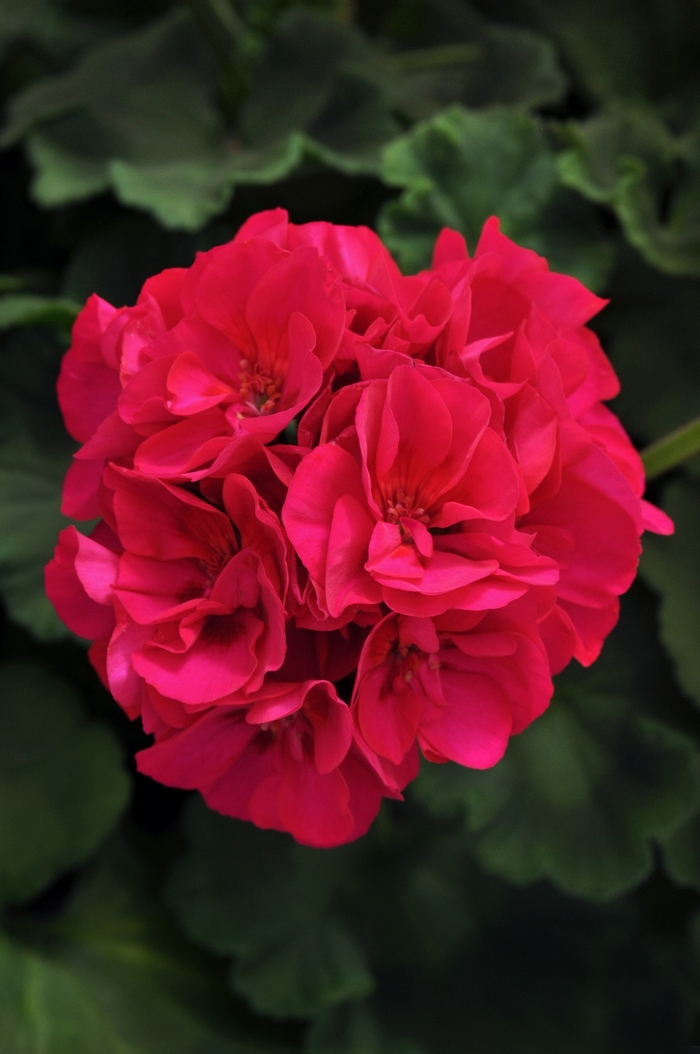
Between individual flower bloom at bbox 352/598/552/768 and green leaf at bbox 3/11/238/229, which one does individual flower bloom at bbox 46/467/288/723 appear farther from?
green leaf at bbox 3/11/238/229

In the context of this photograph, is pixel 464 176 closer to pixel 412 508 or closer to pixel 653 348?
pixel 653 348

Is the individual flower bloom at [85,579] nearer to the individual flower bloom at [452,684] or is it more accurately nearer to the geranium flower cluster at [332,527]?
the geranium flower cluster at [332,527]

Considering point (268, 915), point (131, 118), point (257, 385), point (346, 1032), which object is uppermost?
point (257, 385)

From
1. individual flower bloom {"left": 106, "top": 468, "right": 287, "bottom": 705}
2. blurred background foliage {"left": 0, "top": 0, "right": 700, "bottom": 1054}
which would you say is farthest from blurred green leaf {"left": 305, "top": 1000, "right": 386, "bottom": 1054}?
individual flower bloom {"left": 106, "top": 468, "right": 287, "bottom": 705}

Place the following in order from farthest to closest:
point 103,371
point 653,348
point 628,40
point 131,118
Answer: point 628,40 < point 131,118 < point 653,348 < point 103,371

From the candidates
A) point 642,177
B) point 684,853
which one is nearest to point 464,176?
point 642,177

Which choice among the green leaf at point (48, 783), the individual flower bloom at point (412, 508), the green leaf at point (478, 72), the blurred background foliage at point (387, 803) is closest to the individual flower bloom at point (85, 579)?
the individual flower bloom at point (412, 508)

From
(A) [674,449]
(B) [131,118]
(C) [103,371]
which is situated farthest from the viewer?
(B) [131,118]
